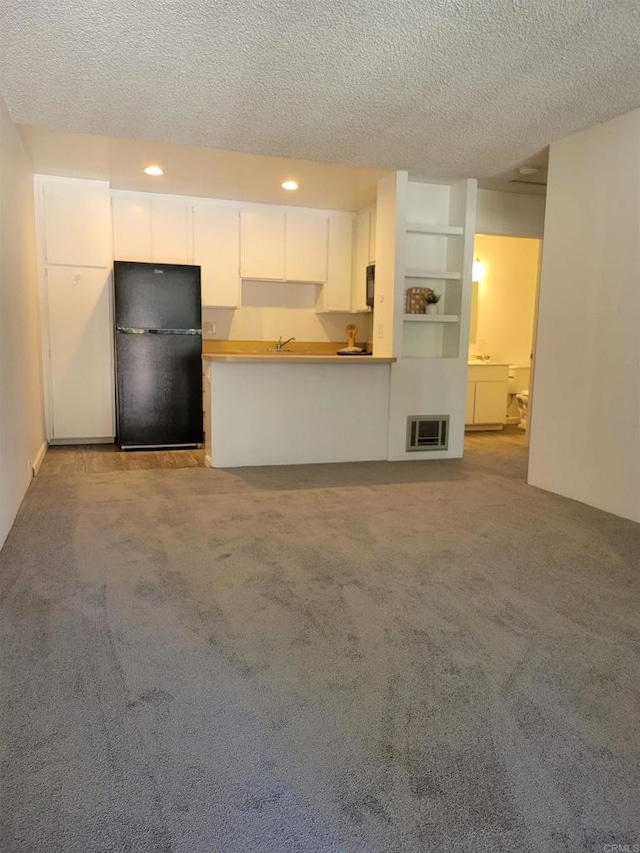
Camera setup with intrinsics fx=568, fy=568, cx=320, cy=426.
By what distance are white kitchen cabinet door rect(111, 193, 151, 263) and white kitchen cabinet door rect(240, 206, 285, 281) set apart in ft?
3.19

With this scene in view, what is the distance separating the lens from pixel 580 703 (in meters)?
1.66

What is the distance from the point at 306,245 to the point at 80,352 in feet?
8.66

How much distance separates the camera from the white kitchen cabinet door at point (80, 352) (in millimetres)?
5457

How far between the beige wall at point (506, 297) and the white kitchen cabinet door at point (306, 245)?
7.09 feet

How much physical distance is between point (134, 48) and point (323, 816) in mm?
3134

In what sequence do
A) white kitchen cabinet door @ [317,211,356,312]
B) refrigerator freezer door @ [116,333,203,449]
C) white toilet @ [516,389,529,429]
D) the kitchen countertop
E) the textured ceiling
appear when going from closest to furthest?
the textured ceiling
the kitchen countertop
refrigerator freezer door @ [116,333,203,449]
white kitchen cabinet door @ [317,211,356,312]
white toilet @ [516,389,529,429]

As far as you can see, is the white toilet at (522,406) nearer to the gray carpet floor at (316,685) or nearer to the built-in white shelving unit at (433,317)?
the built-in white shelving unit at (433,317)

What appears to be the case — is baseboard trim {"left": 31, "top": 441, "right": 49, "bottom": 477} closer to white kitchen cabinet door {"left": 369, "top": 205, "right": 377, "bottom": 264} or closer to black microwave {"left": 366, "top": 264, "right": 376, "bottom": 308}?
black microwave {"left": 366, "top": 264, "right": 376, "bottom": 308}

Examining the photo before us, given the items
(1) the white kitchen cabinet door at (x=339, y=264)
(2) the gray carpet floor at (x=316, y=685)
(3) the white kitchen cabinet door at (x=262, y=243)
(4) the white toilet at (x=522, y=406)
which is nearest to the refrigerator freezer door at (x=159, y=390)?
(3) the white kitchen cabinet door at (x=262, y=243)

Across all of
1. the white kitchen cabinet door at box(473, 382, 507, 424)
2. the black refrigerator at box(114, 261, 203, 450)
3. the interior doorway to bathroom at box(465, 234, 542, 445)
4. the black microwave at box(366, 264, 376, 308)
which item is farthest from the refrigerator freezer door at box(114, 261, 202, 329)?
the interior doorway to bathroom at box(465, 234, 542, 445)

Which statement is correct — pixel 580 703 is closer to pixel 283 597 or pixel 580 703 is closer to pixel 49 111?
pixel 283 597

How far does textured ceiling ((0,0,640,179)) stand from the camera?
2.39m

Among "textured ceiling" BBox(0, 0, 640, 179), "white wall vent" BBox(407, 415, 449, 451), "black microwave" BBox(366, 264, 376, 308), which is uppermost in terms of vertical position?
"textured ceiling" BBox(0, 0, 640, 179)

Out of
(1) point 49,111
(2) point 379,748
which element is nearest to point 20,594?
(2) point 379,748
